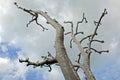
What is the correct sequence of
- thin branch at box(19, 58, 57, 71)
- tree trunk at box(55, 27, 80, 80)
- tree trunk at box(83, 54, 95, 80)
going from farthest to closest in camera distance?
1. tree trunk at box(83, 54, 95, 80)
2. thin branch at box(19, 58, 57, 71)
3. tree trunk at box(55, 27, 80, 80)

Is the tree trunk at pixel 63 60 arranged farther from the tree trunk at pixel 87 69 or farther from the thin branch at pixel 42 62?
the tree trunk at pixel 87 69

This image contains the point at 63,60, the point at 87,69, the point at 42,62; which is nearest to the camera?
the point at 63,60

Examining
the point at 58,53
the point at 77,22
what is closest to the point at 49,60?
the point at 58,53

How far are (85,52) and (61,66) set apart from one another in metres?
7.30

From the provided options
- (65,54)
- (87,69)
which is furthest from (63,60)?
(87,69)

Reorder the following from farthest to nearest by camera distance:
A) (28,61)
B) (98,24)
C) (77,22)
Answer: (77,22) < (98,24) < (28,61)

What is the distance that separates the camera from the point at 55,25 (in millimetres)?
13961

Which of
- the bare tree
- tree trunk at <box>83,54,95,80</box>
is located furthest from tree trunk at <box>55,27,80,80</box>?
tree trunk at <box>83,54,95,80</box>

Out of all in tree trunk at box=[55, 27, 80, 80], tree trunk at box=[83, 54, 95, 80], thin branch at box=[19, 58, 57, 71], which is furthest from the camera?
tree trunk at box=[83, 54, 95, 80]

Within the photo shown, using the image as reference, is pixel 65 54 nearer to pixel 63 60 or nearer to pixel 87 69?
pixel 63 60

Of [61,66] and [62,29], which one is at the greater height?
[62,29]

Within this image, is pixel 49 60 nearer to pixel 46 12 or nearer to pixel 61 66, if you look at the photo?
pixel 61 66

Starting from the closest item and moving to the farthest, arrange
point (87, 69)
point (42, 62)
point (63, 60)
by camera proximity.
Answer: point (63, 60) < point (42, 62) < point (87, 69)

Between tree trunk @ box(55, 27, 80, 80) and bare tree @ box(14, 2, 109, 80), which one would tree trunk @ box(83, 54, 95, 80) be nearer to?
bare tree @ box(14, 2, 109, 80)
